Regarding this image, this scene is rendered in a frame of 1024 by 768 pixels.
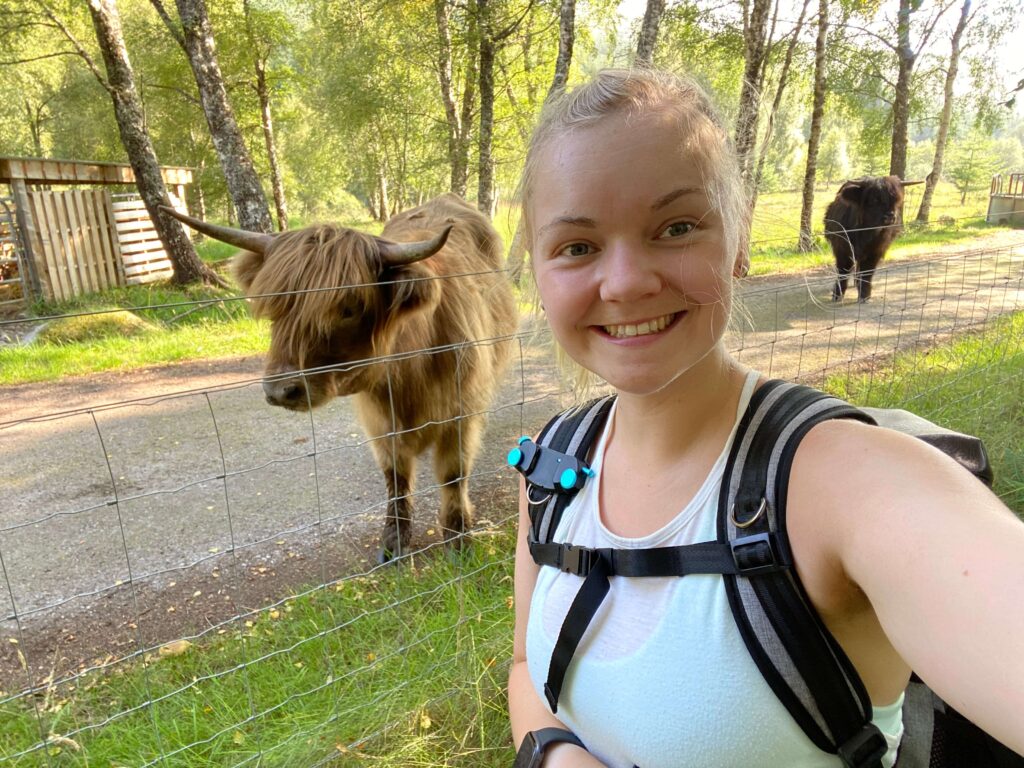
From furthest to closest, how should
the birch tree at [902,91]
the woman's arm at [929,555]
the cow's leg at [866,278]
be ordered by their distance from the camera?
the birch tree at [902,91] → the cow's leg at [866,278] → the woman's arm at [929,555]

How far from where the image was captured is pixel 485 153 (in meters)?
11.9

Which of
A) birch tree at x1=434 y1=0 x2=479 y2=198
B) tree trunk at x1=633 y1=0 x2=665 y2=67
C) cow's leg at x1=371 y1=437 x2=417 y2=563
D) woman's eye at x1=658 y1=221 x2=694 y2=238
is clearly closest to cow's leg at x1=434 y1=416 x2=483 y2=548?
cow's leg at x1=371 y1=437 x2=417 y2=563

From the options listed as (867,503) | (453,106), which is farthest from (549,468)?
(453,106)

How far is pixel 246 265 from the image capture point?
3506 mm

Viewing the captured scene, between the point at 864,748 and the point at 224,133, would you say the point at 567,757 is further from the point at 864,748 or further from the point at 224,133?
the point at 224,133

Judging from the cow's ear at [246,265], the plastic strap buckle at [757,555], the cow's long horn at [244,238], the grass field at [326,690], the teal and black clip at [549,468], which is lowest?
the grass field at [326,690]

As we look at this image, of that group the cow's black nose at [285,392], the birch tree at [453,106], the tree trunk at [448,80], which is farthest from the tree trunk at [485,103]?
the cow's black nose at [285,392]

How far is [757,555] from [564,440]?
1.83 feet

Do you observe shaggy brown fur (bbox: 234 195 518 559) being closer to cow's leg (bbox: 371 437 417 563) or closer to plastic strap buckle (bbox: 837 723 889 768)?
cow's leg (bbox: 371 437 417 563)

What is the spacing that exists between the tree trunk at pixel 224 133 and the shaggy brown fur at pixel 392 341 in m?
6.01

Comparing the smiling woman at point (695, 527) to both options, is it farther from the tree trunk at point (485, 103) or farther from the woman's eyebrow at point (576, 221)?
the tree trunk at point (485, 103)

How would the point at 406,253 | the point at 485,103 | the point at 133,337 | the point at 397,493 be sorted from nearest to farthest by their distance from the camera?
the point at 406,253 → the point at 397,493 → the point at 133,337 → the point at 485,103

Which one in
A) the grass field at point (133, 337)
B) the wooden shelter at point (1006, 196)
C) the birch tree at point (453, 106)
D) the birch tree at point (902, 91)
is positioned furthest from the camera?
the wooden shelter at point (1006, 196)

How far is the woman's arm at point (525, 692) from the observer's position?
3.88 feet
